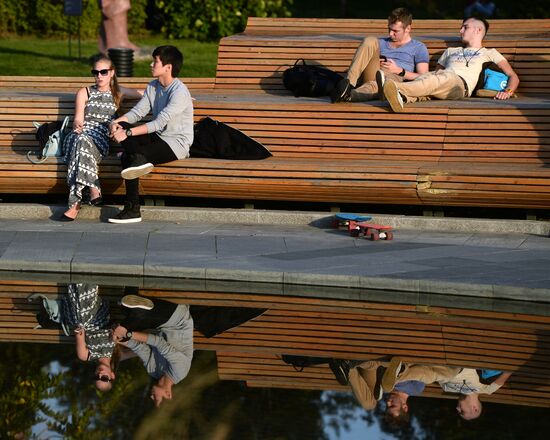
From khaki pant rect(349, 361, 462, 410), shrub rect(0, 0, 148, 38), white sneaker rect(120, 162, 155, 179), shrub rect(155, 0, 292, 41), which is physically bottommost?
shrub rect(0, 0, 148, 38)

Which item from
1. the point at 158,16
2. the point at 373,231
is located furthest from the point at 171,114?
the point at 158,16

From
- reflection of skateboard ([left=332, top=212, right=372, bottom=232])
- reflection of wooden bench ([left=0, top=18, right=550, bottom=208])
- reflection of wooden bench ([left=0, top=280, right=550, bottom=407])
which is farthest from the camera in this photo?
reflection of wooden bench ([left=0, top=18, right=550, bottom=208])

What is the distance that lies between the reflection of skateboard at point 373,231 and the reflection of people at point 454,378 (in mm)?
3234

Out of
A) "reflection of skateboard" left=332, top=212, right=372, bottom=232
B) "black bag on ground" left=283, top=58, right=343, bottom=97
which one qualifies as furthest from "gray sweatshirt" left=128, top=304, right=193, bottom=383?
"black bag on ground" left=283, top=58, right=343, bottom=97

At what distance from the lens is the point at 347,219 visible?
11719mm

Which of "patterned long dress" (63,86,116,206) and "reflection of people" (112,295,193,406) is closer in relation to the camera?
"reflection of people" (112,295,193,406)

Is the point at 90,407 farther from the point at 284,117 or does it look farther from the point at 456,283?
the point at 284,117

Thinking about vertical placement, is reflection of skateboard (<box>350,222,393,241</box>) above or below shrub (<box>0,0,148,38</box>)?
above

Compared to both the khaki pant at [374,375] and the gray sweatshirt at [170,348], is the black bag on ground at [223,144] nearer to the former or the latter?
the gray sweatshirt at [170,348]

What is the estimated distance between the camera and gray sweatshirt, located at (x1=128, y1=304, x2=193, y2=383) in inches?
310

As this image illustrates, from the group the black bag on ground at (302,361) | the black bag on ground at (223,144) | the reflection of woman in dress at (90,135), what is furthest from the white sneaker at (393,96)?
the black bag on ground at (302,361)

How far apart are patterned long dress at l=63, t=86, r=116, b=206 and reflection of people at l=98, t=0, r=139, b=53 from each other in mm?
6136

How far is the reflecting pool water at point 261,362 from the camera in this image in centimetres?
681

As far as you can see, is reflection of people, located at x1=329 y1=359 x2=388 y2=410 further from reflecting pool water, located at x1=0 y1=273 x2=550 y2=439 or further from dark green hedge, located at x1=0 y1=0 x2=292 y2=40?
dark green hedge, located at x1=0 y1=0 x2=292 y2=40
